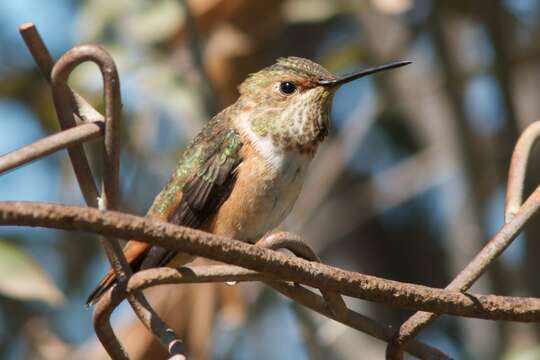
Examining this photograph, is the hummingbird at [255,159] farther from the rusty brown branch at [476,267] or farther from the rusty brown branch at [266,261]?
the rusty brown branch at [266,261]

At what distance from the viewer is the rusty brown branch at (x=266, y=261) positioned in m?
1.09

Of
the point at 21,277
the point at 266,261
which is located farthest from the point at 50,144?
the point at 21,277

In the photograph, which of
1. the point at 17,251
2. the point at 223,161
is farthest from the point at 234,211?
the point at 17,251

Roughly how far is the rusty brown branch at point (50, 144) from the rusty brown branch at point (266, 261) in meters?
0.16

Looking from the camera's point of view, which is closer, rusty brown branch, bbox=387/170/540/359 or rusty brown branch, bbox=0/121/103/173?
rusty brown branch, bbox=0/121/103/173

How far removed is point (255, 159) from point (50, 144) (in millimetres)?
1739

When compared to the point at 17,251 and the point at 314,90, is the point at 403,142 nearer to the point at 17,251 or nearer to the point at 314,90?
the point at 314,90

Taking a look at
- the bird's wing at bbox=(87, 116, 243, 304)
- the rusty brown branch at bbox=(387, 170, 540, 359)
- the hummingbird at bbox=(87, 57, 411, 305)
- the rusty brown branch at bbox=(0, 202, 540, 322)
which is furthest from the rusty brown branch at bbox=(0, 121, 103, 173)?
the bird's wing at bbox=(87, 116, 243, 304)

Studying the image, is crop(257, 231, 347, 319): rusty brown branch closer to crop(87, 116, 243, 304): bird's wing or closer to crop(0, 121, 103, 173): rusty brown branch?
crop(0, 121, 103, 173): rusty brown branch

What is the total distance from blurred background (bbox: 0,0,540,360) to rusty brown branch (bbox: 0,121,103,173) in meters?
1.04

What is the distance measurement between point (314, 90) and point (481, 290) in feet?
4.52

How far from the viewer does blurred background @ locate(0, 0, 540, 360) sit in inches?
148

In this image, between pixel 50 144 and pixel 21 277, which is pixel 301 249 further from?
pixel 21 277

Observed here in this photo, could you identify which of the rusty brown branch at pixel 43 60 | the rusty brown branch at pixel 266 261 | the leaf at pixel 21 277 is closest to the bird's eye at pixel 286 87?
the leaf at pixel 21 277
